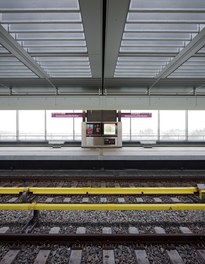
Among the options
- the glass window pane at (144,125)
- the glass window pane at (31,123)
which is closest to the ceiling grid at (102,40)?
the glass window pane at (144,125)

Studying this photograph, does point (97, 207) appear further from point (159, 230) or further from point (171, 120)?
point (171, 120)

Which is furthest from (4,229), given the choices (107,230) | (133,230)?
(133,230)

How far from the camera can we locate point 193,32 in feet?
13.0

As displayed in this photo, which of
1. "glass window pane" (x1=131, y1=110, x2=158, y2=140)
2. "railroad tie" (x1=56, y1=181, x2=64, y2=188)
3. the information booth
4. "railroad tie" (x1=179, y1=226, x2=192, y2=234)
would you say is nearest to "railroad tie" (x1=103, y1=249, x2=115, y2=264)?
"railroad tie" (x1=179, y1=226, x2=192, y2=234)

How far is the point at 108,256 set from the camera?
3.25 m

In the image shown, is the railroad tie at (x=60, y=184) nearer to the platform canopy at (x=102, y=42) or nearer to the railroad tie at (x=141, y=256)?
the platform canopy at (x=102, y=42)

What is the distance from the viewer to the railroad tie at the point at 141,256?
3.16m

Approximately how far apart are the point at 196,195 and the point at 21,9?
6.03 metres

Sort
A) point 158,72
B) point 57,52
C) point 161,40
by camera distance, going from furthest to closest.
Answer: point 158,72, point 57,52, point 161,40

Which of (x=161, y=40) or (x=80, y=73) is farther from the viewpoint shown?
(x=80, y=73)

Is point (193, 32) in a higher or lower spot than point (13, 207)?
higher

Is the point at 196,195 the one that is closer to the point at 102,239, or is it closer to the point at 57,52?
the point at 102,239

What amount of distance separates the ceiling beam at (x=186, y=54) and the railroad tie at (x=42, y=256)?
451 centimetres

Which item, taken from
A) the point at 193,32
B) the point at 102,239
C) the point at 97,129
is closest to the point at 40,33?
the point at 193,32
